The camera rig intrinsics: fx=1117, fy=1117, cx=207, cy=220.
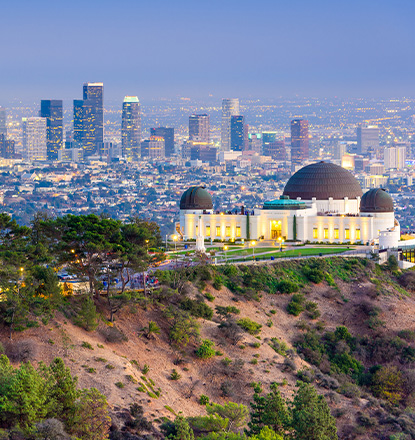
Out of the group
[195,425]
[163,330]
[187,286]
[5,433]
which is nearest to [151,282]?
[187,286]

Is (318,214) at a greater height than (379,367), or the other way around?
(318,214)

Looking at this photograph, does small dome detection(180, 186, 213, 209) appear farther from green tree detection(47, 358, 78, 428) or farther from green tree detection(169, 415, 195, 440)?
green tree detection(169, 415, 195, 440)

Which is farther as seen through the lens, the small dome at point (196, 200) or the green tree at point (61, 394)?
the small dome at point (196, 200)

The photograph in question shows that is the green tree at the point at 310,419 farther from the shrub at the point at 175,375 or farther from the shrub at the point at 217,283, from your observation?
the shrub at the point at 217,283

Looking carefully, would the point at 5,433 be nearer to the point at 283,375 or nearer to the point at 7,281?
the point at 7,281

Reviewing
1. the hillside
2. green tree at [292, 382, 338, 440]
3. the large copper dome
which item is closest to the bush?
the hillside

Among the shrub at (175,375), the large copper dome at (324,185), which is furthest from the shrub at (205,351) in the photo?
the large copper dome at (324,185)
